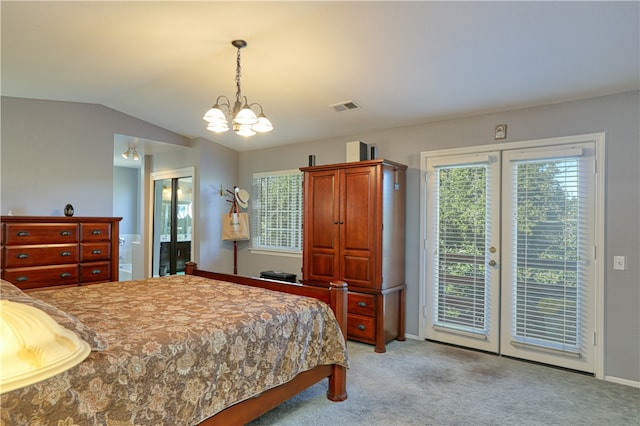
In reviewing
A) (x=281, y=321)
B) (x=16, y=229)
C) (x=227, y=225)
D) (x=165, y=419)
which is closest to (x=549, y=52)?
(x=281, y=321)

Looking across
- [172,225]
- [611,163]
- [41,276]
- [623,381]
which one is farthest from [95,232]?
[623,381]

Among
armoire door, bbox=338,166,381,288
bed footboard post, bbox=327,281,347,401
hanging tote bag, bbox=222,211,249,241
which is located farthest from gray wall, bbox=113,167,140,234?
bed footboard post, bbox=327,281,347,401

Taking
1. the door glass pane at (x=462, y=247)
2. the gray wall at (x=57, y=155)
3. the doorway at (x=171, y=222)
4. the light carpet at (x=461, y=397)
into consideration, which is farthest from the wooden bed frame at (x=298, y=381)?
the doorway at (x=171, y=222)

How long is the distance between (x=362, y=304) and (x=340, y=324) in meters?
1.37

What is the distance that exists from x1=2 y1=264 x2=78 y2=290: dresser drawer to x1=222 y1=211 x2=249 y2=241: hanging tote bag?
2070 mm

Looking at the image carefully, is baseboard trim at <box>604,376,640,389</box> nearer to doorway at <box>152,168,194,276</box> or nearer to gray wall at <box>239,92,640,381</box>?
gray wall at <box>239,92,640,381</box>

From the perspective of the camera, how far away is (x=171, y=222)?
639 cm

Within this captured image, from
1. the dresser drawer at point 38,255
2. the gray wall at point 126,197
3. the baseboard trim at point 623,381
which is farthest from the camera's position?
the gray wall at point 126,197

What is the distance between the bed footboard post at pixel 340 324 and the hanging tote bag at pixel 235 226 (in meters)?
3.27

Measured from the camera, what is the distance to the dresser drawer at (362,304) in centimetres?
397

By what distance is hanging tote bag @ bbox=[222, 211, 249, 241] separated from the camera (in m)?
5.71

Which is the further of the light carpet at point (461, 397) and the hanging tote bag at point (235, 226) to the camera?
the hanging tote bag at point (235, 226)

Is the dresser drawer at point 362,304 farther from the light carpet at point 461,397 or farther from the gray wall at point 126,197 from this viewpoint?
the gray wall at point 126,197

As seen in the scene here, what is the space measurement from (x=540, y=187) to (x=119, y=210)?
7798 millimetres
